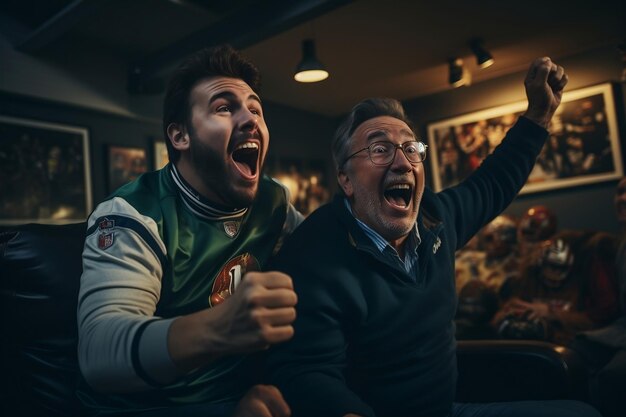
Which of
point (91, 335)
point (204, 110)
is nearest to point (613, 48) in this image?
point (204, 110)

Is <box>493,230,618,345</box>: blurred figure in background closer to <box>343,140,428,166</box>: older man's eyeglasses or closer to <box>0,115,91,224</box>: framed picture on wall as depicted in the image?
<box>343,140,428,166</box>: older man's eyeglasses

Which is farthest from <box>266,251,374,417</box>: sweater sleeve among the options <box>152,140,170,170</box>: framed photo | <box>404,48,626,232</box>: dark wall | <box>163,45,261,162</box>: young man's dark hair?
<box>404,48,626,232</box>: dark wall

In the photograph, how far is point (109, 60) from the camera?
15.4 ft

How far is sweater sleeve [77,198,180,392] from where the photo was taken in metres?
0.82

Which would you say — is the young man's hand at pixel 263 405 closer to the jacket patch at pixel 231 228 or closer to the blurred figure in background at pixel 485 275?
the jacket patch at pixel 231 228

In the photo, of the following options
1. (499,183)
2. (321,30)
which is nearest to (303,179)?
(321,30)

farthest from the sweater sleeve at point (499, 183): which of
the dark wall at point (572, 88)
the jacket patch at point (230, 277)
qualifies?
the dark wall at point (572, 88)

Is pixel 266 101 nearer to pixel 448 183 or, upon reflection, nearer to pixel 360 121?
pixel 448 183

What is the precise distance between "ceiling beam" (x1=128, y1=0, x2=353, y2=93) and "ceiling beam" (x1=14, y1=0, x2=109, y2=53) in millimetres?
902

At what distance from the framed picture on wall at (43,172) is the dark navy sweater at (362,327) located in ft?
11.1

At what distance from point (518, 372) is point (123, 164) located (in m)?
4.08

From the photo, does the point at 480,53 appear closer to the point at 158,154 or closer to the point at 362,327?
the point at 158,154

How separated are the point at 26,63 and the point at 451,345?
4120 mm

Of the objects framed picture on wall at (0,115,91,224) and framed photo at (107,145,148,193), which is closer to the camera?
framed picture on wall at (0,115,91,224)
